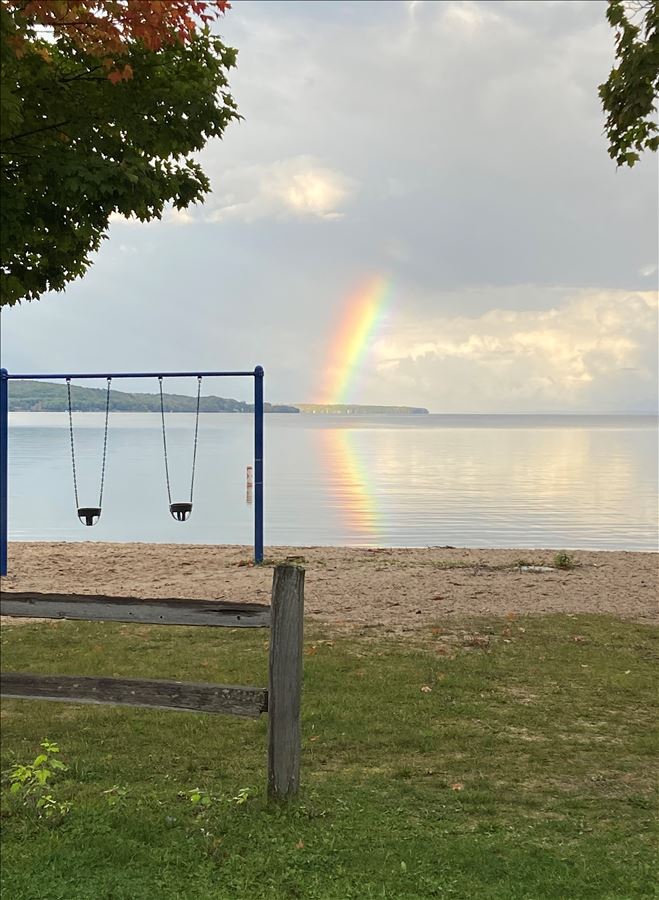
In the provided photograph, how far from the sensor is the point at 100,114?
350 inches

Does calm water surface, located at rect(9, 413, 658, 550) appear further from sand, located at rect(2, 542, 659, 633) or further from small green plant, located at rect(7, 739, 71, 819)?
small green plant, located at rect(7, 739, 71, 819)

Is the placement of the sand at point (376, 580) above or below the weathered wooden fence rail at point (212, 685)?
below

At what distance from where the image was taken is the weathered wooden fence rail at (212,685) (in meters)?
5.32

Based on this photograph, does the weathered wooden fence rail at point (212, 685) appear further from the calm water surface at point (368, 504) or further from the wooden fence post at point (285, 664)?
the calm water surface at point (368, 504)

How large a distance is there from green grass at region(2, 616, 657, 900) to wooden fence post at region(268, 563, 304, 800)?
1.35 ft

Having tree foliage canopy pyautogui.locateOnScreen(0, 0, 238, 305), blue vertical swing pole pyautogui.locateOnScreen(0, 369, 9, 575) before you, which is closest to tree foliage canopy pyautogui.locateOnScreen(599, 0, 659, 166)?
tree foliage canopy pyautogui.locateOnScreen(0, 0, 238, 305)

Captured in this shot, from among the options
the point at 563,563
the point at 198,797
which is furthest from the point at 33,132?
the point at 563,563

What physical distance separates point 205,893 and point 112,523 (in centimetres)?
3186

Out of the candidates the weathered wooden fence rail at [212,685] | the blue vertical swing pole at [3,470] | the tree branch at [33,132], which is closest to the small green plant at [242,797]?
the weathered wooden fence rail at [212,685]

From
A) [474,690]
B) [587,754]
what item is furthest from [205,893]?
[474,690]

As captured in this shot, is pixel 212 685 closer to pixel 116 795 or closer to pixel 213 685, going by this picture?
pixel 213 685

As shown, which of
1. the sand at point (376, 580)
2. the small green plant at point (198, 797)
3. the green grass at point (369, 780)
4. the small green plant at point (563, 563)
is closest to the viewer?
the green grass at point (369, 780)

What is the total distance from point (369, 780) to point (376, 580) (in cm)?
870

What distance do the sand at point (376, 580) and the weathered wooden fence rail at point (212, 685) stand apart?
5829 millimetres
